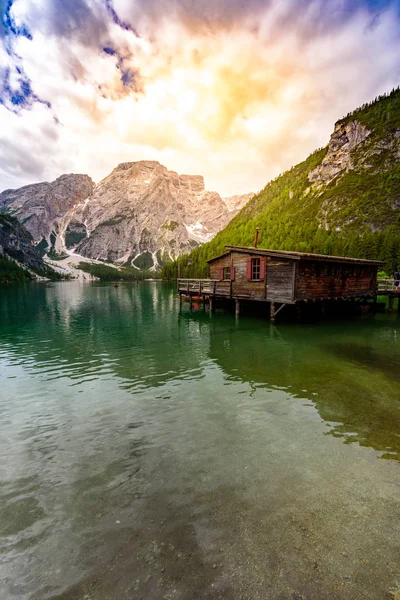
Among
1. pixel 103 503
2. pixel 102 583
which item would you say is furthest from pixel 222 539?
pixel 103 503

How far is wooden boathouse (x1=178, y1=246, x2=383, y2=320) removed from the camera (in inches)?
1108

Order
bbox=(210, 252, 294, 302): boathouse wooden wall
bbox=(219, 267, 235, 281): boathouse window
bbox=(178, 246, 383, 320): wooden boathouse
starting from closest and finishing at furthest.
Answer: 1. bbox=(178, 246, 383, 320): wooden boathouse
2. bbox=(210, 252, 294, 302): boathouse wooden wall
3. bbox=(219, 267, 235, 281): boathouse window

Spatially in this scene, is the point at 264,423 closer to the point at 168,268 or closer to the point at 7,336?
the point at 7,336

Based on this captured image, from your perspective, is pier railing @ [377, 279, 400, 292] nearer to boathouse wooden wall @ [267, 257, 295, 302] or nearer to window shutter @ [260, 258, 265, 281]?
boathouse wooden wall @ [267, 257, 295, 302]

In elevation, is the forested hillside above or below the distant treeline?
above

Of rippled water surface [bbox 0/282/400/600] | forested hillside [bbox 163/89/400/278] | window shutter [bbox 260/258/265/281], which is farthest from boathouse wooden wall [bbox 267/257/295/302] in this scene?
forested hillside [bbox 163/89/400/278]

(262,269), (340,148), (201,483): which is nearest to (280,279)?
(262,269)

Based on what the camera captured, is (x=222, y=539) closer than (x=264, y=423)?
Yes

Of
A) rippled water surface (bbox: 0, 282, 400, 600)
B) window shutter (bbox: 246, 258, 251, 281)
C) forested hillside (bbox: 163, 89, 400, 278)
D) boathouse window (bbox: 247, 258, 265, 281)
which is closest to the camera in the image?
rippled water surface (bbox: 0, 282, 400, 600)

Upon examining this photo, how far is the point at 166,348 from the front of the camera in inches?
826

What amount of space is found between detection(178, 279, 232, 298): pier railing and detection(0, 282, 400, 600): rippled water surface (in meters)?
20.0

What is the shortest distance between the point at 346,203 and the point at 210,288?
4813 inches

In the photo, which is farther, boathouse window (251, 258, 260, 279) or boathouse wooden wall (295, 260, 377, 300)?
boathouse window (251, 258, 260, 279)

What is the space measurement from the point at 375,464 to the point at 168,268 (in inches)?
6244
